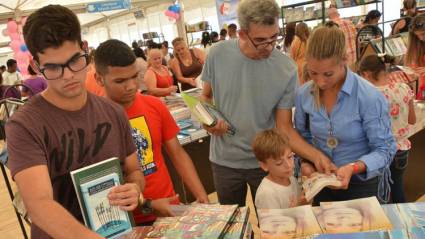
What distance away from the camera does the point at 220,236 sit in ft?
3.47

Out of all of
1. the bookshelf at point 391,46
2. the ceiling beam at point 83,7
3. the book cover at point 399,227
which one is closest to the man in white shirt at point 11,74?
the ceiling beam at point 83,7

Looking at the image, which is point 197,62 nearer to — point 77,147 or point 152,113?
point 152,113

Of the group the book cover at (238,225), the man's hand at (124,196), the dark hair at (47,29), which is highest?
the dark hair at (47,29)

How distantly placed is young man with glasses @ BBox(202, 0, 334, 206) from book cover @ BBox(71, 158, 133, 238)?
30.7 inches

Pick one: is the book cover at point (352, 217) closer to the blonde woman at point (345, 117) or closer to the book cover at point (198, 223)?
the blonde woman at point (345, 117)

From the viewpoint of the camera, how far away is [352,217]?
4.16 ft

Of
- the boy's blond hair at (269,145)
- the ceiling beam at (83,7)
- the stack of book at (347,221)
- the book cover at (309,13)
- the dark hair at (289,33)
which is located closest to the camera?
the stack of book at (347,221)

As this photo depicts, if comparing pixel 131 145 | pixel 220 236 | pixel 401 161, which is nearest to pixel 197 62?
pixel 401 161

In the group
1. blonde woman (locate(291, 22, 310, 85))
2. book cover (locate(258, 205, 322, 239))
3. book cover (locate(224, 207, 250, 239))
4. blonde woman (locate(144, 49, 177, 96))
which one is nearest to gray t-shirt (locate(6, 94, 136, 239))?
book cover (locate(224, 207, 250, 239))

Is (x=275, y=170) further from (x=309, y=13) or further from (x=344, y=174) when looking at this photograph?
(x=309, y=13)

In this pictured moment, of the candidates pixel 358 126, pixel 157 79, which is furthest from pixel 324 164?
pixel 157 79

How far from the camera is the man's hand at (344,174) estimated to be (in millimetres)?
1501

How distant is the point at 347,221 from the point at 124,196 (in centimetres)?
73

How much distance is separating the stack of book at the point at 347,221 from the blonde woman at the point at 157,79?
10.6ft
